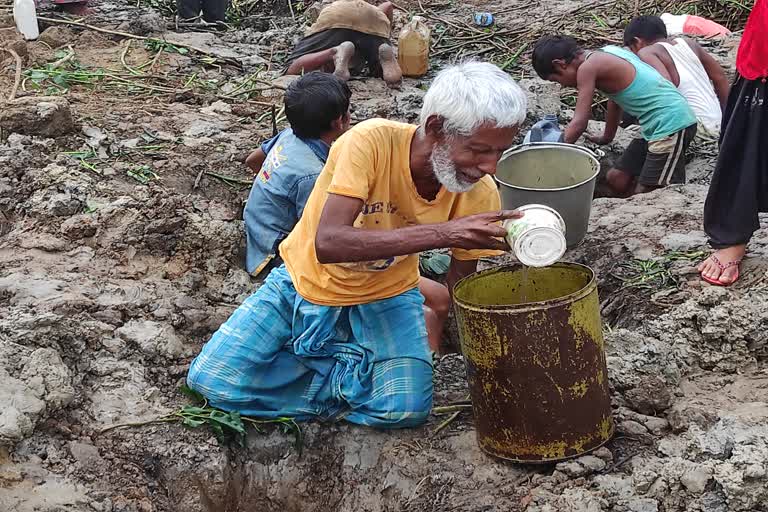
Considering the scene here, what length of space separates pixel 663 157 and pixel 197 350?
10.4ft

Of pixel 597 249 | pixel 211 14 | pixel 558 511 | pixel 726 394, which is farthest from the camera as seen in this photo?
pixel 211 14

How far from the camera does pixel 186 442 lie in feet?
10.1

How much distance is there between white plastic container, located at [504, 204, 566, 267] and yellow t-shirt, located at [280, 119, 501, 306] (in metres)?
0.52

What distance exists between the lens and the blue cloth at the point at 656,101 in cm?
529

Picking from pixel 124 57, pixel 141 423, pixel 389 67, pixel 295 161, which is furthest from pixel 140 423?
pixel 124 57

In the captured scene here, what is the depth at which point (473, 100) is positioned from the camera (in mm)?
2656

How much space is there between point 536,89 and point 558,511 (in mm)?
4568

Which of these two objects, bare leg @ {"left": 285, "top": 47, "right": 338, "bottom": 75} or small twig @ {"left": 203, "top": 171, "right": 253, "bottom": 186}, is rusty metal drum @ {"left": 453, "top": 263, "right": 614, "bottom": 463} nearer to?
small twig @ {"left": 203, "top": 171, "right": 253, "bottom": 186}

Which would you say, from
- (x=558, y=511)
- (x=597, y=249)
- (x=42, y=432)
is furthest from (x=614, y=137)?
(x=42, y=432)

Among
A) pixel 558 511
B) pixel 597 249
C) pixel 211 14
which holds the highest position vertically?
pixel 558 511

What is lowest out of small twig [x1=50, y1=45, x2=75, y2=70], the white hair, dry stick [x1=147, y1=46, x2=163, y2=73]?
dry stick [x1=147, y1=46, x2=163, y2=73]

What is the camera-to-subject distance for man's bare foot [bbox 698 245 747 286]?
12.4ft

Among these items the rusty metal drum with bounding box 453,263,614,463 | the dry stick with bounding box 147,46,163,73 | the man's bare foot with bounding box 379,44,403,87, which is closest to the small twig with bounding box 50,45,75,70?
the dry stick with bounding box 147,46,163,73

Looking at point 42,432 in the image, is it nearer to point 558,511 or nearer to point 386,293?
point 386,293
